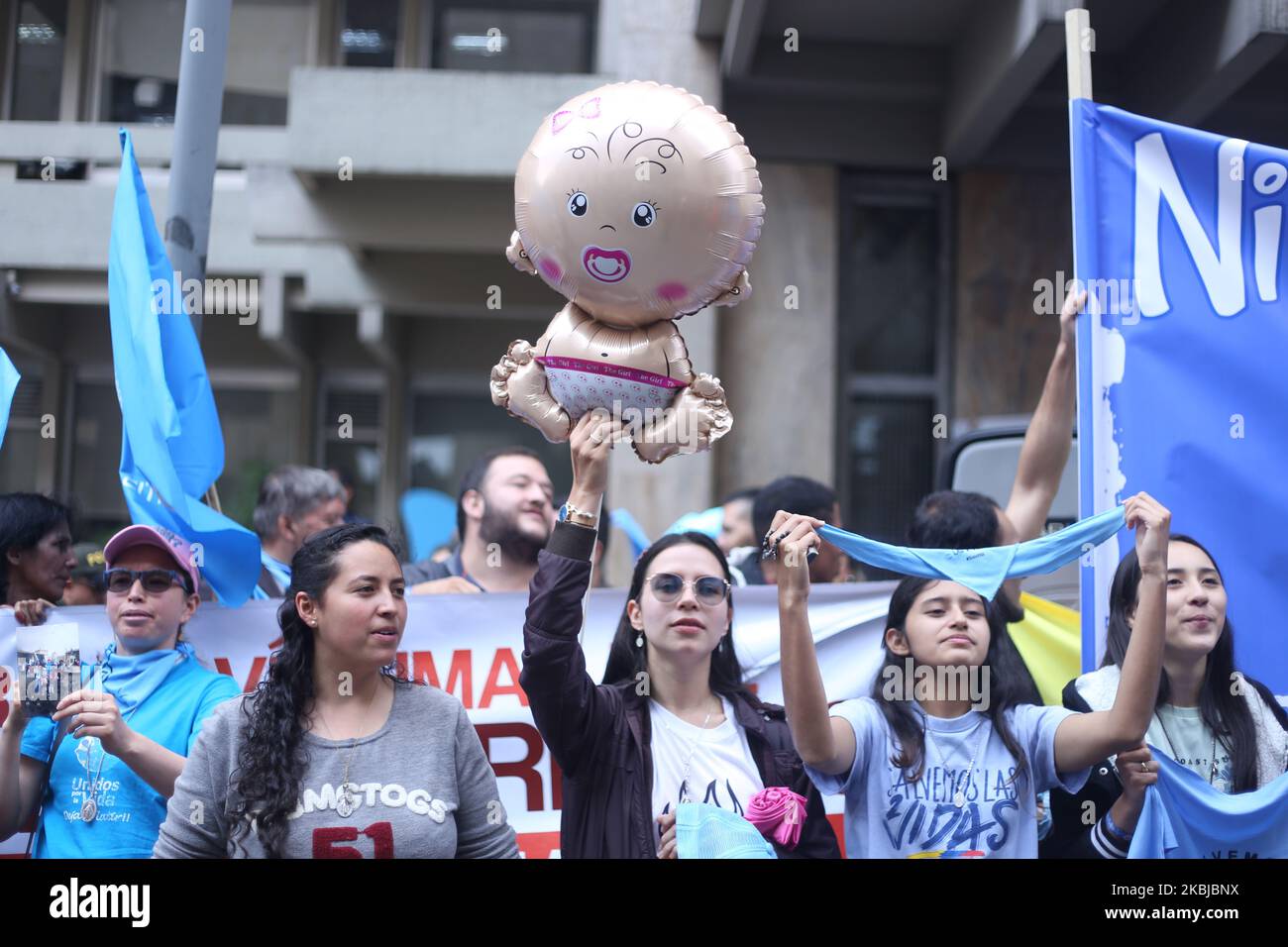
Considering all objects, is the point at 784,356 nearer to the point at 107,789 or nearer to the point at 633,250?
the point at 633,250

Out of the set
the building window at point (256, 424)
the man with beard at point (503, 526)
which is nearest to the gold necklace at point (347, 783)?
the man with beard at point (503, 526)

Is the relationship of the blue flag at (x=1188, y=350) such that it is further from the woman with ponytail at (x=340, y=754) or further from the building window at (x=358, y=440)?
the building window at (x=358, y=440)

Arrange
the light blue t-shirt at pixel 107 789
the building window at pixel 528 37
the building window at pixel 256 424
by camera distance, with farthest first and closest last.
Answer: the building window at pixel 256 424
the building window at pixel 528 37
the light blue t-shirt at pixel 107 789

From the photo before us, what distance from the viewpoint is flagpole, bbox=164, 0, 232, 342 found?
157 inches

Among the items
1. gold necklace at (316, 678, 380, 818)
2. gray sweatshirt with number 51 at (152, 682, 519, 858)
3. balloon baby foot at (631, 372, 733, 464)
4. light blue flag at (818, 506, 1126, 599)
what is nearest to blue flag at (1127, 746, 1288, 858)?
light blue flag at (818, 506, 1126, 599)

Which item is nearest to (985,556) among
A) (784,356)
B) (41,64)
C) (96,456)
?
(784,356)

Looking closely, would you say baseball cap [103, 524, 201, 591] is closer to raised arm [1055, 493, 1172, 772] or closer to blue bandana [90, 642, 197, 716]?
blue bandana [90, 642, 197, 716]

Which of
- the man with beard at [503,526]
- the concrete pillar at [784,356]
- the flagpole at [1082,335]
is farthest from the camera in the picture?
the concrete pillar at [784,356]

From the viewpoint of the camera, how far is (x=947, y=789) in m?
2.96

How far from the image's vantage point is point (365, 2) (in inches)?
389

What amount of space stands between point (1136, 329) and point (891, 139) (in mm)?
5036

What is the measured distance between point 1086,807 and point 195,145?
9.82ft

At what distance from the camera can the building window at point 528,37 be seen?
31.6 ft
